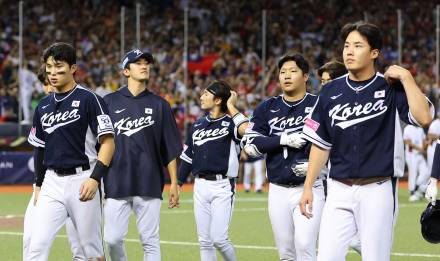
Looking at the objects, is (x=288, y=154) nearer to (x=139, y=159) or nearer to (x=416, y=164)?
(x=139, y=159)

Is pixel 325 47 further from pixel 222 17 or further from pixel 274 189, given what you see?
pixel 274 189

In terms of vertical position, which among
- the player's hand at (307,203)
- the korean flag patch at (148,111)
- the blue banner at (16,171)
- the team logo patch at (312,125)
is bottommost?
the blue banner at (16,171)

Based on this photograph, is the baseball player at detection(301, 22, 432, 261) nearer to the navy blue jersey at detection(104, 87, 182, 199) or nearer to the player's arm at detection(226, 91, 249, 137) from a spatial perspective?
the navy blue jersey at detection(104, 87, 182, 199)

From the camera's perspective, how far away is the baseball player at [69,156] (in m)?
8.07

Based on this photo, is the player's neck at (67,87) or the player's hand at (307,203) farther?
the player's neck at (67,87)

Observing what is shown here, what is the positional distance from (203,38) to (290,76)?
2461cm

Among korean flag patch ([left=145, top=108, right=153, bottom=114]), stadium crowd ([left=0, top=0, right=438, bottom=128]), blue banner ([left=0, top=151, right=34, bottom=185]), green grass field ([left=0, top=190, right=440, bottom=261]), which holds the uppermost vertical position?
stadium crowd ([left=0, top=0, right=438, bottom=128])

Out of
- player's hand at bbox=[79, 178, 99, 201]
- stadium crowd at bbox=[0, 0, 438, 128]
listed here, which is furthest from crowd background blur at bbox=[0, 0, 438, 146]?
player's hand at bbox=[79, 178, 99, 201]

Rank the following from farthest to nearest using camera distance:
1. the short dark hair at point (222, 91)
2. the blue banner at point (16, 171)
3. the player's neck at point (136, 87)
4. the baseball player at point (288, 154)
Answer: the blue banner at point (16, 171) < the short dark hair at point (222, 91) < the player's neck at point (136, 87) < the baseball player at point (288, 154)

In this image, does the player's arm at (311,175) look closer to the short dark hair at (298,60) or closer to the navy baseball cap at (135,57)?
the short dark hair at (298,60)

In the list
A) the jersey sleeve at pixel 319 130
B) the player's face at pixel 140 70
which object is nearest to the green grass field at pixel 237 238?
the player's face at pixel 140 70

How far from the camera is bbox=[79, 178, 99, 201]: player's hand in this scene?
7.91 m

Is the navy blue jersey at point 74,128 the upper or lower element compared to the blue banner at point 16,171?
upper

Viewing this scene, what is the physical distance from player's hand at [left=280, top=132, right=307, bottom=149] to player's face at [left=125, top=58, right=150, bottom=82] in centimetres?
168
